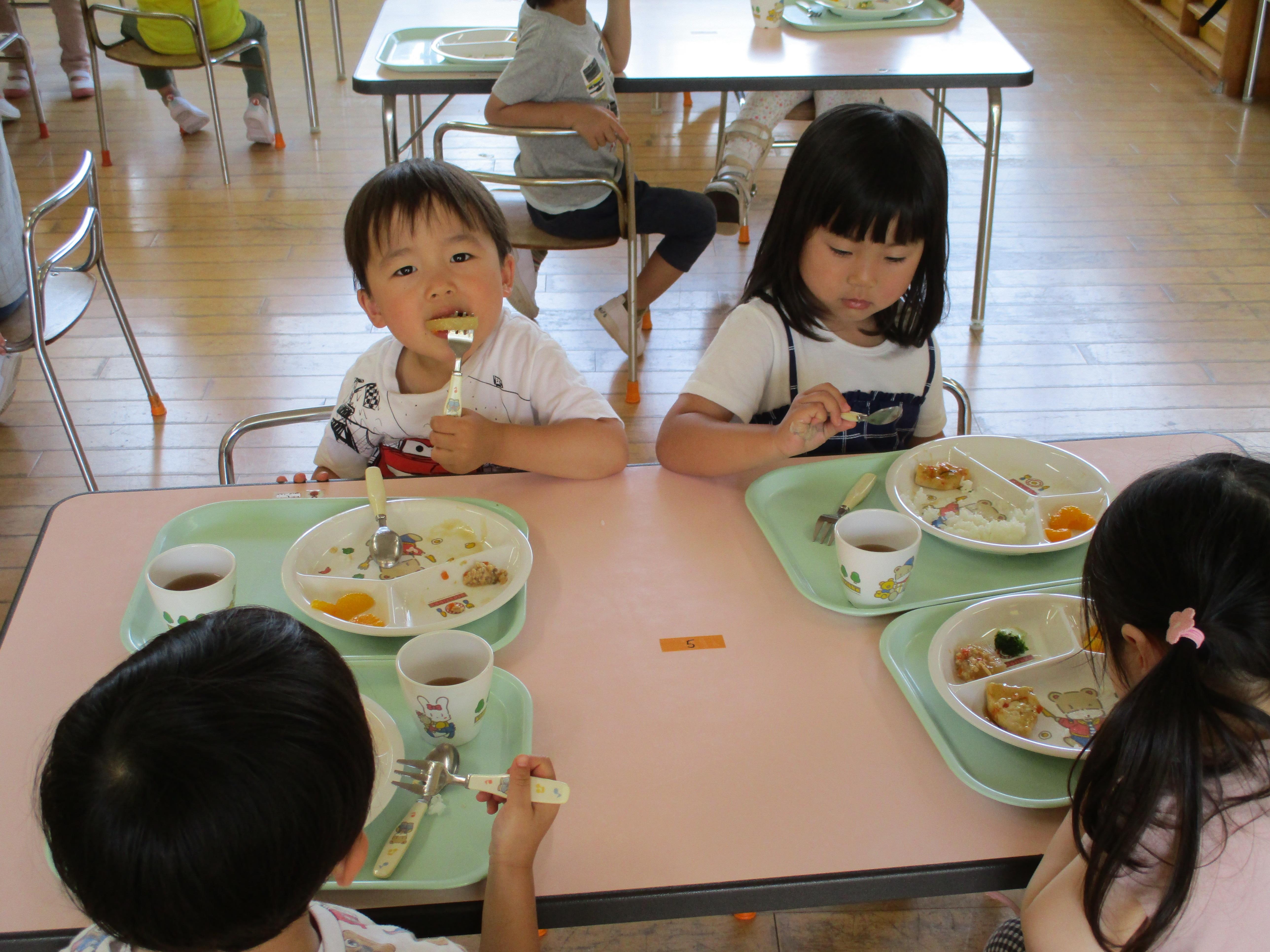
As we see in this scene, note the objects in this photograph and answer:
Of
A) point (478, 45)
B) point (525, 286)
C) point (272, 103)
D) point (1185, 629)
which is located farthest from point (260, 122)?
point (1185, 629)

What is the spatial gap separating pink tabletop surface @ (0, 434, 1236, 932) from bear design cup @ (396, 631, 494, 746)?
0.25 feet

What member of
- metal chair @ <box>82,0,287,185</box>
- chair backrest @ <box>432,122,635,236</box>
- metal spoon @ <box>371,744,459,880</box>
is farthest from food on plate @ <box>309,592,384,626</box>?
metal chair @ <box>82,0,287,185</box>

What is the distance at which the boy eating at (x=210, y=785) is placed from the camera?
638 mm

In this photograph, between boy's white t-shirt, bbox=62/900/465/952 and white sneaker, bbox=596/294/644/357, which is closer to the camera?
boy's white t-shirt, bbox=62/900/465/952

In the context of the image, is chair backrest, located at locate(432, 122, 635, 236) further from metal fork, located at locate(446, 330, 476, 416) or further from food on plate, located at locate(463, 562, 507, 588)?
food on plate, located at locate(463, 562, 507, 588)

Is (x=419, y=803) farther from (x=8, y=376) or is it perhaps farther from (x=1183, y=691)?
(x=8, y=376)

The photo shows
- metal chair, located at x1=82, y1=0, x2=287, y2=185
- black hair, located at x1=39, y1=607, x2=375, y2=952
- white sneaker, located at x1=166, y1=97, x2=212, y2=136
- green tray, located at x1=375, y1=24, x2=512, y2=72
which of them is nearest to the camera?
black hair, located at x1=39, y1=607, x2=375, y2=952

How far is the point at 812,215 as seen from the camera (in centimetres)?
149

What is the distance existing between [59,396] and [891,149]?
1.80 metres

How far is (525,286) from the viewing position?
3.04m

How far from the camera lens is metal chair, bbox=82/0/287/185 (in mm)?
3900

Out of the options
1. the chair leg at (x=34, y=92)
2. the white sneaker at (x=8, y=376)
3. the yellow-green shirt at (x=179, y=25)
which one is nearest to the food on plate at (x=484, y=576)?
the white sneaker at (x=8, y=376)

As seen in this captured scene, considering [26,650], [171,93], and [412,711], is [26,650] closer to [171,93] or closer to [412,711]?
[412,711]

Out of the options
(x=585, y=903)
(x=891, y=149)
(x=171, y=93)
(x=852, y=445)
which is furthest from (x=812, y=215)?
(x=171, y=93)
